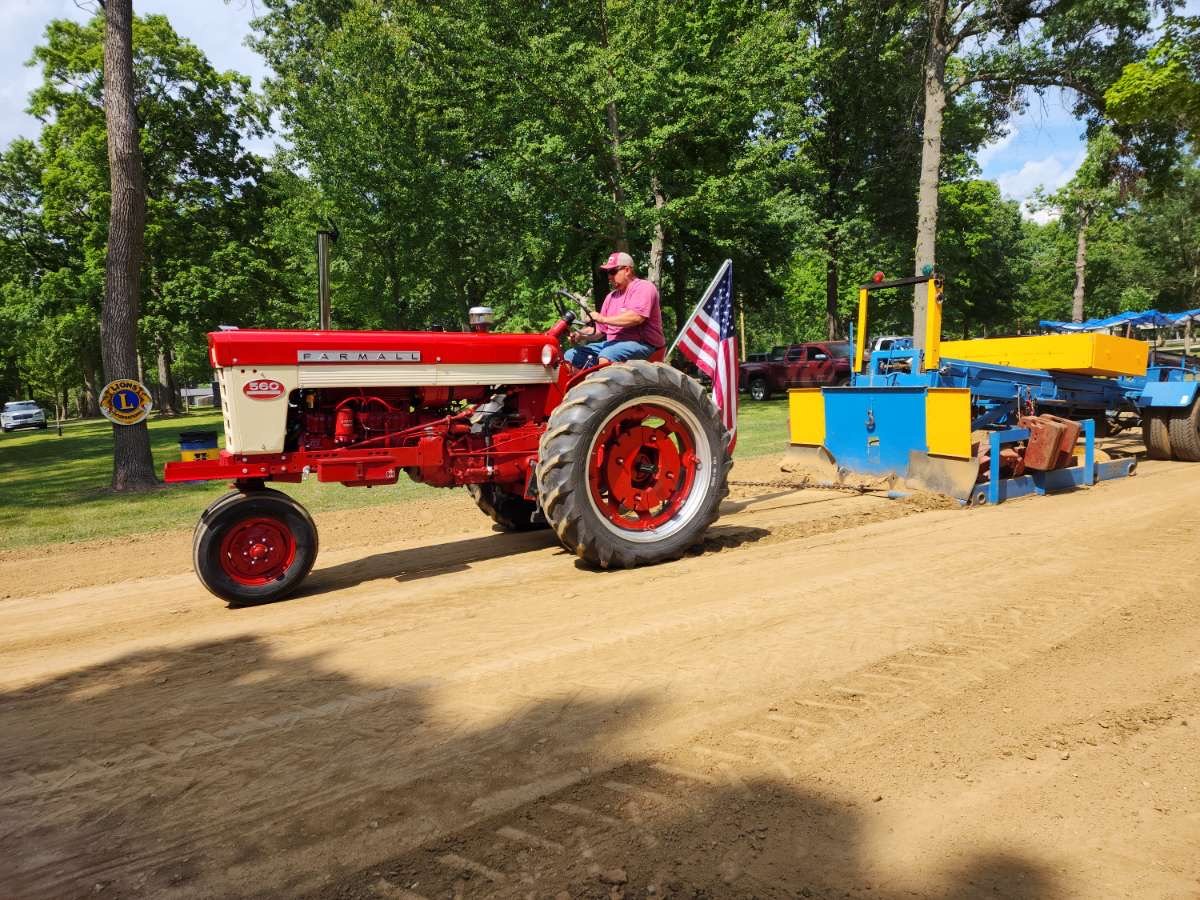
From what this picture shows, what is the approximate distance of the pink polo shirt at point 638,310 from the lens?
18.4 feet

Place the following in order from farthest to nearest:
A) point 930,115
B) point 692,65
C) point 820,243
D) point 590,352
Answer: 1. point 820,243
2. point 692,65
3. point 930,115
4. point 590,352

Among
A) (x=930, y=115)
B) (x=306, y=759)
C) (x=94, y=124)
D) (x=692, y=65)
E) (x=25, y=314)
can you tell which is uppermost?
(x=94, y=124)

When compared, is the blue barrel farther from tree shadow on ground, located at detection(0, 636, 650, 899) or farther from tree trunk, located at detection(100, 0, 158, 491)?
tree trunk, located at detection(100, 0, 158, 491)

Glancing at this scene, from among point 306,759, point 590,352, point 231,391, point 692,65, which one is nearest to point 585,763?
point 306,759

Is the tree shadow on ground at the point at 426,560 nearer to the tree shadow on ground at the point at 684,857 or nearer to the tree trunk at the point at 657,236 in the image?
the tree shadow on ground at the point at 684,857

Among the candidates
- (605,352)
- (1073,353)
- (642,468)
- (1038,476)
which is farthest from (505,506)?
(1073,353)

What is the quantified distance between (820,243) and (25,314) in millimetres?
26582

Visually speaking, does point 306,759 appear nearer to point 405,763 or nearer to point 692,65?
point 405,763

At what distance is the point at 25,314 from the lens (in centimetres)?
2633

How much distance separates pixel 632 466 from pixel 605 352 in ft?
2.98

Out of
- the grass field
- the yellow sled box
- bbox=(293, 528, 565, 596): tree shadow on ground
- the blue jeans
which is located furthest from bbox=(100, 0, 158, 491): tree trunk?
the yellow sled box

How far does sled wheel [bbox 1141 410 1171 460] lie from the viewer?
31.9 ft

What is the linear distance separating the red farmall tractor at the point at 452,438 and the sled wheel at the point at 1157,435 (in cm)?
742

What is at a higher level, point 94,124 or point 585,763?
point 94,124
